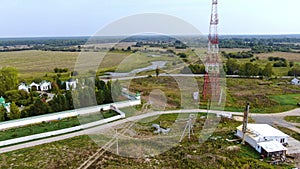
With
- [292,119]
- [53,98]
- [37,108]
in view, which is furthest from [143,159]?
[292,119]

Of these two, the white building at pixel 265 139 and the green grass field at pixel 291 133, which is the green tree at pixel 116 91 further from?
the green grass field at pixel 291 133

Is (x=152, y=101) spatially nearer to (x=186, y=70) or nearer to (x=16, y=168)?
(x=16, y=168)

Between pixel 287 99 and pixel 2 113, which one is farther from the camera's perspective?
pixel 287 99

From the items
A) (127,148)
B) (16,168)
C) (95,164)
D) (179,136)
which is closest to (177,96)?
(179,136)

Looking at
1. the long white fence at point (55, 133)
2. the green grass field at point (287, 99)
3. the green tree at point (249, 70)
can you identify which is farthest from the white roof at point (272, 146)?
the green tree at point (249, 70)

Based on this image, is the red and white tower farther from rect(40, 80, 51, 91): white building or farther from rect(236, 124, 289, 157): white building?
rect(40, 80, 51, 91): white building

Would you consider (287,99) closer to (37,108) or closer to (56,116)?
(56,116)

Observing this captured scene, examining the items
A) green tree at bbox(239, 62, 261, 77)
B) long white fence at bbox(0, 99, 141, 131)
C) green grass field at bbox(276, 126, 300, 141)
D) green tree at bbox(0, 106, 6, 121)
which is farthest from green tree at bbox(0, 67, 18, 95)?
green tree at bbox(239, 62, 261, 77)
